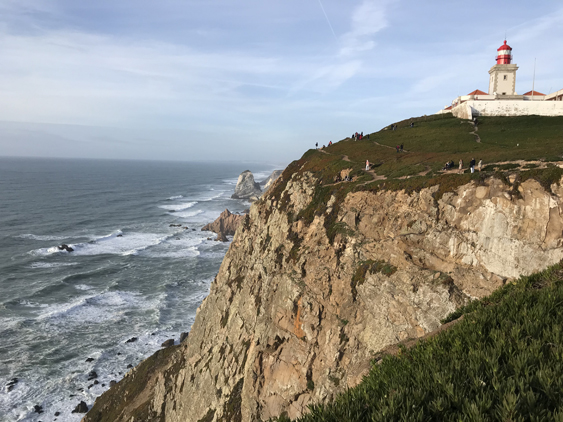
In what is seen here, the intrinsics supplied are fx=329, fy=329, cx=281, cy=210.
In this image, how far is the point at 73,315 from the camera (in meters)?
53.9

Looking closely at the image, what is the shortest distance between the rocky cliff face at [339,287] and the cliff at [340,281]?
0.27 feet

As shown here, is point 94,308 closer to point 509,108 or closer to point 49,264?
point 49,264

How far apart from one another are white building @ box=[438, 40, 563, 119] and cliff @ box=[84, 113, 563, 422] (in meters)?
31.7

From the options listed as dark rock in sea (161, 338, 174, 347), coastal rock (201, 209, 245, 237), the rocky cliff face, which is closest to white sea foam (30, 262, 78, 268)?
coastal rock (201, 209, 245, 237)

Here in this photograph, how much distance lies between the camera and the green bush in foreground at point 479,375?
5.83 m

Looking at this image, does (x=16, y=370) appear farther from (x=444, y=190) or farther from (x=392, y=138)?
(x=392, y=138)

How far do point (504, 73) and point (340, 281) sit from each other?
53.7m

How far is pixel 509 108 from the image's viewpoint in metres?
52.0

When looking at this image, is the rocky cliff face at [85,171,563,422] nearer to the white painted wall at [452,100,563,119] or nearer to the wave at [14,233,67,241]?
the white painted wall at [452,100,563,119]

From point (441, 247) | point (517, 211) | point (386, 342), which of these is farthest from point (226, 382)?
point (517, 211)

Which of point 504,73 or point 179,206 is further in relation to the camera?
point 179,206

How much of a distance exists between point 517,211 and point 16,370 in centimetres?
5699

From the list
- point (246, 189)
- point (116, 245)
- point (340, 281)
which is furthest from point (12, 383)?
point (246, 189)

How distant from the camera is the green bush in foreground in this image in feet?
19.1
